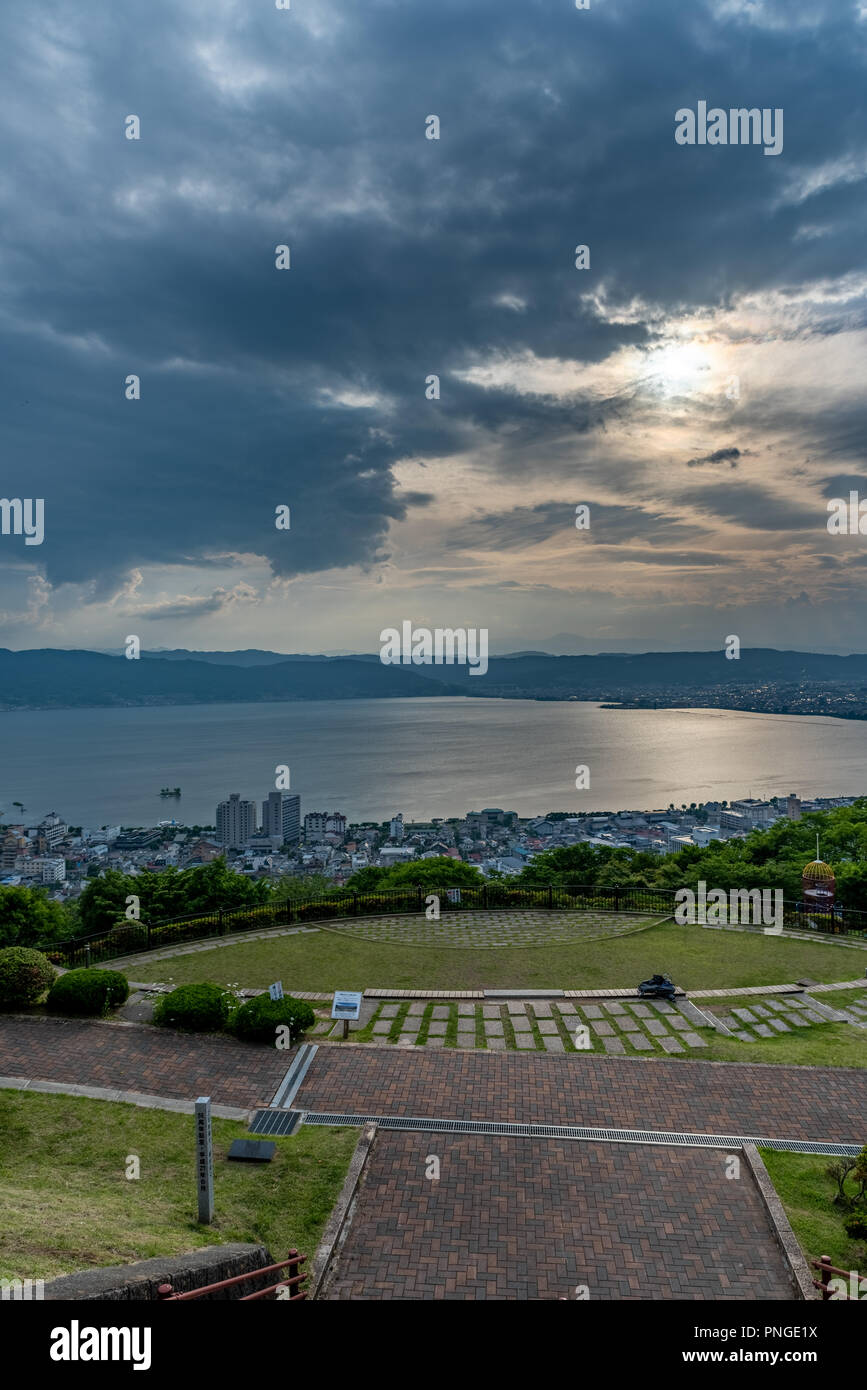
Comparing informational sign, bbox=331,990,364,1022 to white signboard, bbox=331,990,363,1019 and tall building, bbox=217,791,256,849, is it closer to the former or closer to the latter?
white signboard, bbox=331,990,363,1019

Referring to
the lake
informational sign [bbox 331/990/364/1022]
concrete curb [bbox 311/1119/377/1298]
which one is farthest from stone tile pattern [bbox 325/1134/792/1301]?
the lake

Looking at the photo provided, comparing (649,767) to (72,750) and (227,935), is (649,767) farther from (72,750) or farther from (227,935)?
(72,750)

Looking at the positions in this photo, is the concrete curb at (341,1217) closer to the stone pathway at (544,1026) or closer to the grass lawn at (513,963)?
the stone pathway at (544,1026)

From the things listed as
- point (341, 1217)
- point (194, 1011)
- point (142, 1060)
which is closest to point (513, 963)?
point (194, 1011)

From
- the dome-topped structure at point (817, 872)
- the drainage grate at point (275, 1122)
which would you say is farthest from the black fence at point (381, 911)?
the drainage grate at point (275, 1122)

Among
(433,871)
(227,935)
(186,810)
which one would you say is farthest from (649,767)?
(227,935)

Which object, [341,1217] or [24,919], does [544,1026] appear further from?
[24,919]

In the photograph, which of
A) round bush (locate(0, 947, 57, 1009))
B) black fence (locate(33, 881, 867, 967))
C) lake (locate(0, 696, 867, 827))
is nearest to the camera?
round bush (locate(0, 947, 57, 1009))
